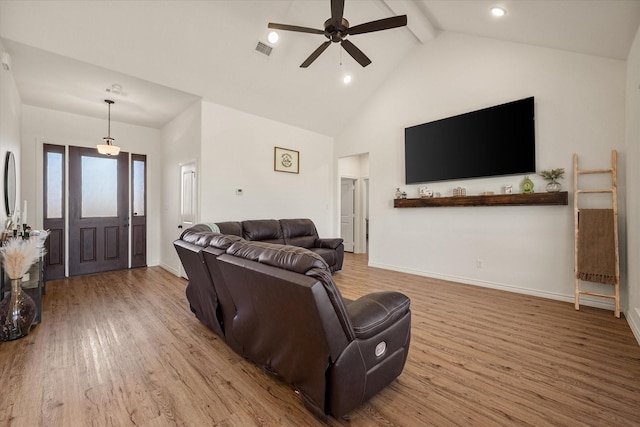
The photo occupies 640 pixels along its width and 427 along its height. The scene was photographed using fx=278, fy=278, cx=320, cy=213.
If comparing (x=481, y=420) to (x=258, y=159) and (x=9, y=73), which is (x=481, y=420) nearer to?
(x=258, y=159)

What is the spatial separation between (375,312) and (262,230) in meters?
3.52

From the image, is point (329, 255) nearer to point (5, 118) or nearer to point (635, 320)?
point (635, 320)

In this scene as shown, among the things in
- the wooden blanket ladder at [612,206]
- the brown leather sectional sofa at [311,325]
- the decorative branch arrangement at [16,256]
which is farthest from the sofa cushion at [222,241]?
the wooden blanket ladder at [612,206]

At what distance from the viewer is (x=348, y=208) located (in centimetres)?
780

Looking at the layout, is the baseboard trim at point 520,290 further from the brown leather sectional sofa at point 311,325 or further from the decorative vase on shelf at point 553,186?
the brown leather sectional sofa at point 311,325

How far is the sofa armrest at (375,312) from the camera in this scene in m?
1.51

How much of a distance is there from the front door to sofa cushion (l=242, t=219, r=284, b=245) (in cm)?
278

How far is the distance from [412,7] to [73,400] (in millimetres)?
→ 5693

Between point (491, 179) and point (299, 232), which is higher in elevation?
point (491, 179)

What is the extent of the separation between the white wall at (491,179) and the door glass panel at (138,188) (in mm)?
4772

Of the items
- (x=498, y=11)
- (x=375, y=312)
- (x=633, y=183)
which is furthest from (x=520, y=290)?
(x=498, y=11)

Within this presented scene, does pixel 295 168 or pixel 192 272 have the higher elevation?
pixel 295 168

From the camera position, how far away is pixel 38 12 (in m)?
2.79

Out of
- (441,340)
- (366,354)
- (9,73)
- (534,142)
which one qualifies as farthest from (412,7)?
(9,73)
